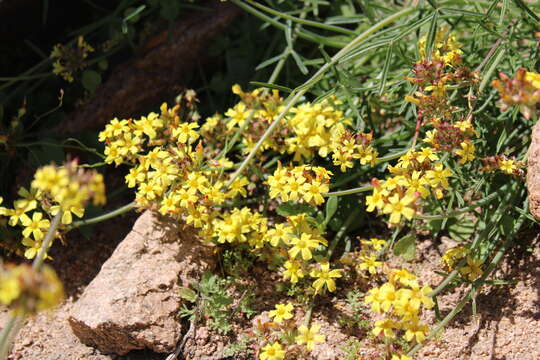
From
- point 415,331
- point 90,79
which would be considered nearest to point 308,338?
point 415,331

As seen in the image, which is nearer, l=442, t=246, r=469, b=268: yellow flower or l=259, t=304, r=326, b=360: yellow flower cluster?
l=259, t=304, r=326, b=360: yellow flower cluster

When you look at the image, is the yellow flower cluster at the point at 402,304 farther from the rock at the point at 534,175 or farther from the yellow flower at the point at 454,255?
the rock at the point at 534,175

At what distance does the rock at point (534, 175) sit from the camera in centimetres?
233

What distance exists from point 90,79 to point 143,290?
1.43 m

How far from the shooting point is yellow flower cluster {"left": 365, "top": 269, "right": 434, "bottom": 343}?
84.7 inches

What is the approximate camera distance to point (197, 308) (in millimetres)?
2598

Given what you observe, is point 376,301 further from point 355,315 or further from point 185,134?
point 185,134

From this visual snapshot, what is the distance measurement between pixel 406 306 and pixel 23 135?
93.0 inches

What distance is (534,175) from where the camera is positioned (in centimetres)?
235

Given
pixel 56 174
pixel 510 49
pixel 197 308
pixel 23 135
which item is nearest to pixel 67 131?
pixel 23 135

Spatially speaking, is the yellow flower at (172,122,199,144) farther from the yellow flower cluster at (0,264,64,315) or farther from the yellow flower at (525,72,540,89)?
the yellow flower at (525,72,540,89)

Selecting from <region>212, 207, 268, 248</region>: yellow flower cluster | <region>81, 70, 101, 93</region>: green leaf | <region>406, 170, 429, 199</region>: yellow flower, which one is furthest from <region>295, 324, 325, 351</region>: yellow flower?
<region>81, 70, 101, 93</region>: green leaf

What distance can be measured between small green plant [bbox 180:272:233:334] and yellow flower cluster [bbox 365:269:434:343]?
28.4 inches

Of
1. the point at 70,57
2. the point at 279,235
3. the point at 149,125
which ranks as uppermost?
the point at 70,57
